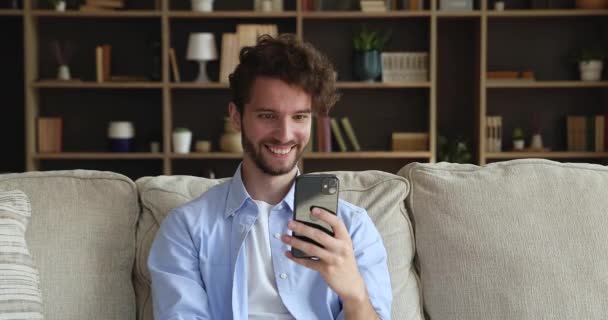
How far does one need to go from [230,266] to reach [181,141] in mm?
2998

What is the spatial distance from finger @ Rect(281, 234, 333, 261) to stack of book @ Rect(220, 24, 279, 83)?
129 inches

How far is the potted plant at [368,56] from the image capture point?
4.64m

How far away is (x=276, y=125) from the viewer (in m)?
1.69

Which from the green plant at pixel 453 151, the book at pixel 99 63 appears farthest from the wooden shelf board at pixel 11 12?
the green plant at pixel 453 151

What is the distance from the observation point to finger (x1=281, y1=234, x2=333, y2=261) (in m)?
1.41

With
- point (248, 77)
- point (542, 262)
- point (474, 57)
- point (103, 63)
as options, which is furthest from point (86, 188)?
point (474, 57)

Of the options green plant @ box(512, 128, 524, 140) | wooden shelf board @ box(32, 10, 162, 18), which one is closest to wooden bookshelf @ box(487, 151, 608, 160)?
green plant @ box(512, 128, 524, 140)

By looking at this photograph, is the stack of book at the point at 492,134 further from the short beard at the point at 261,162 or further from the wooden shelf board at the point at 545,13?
the short beard at the point at 261,162

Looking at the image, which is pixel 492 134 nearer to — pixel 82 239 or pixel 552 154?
pixel 552 154

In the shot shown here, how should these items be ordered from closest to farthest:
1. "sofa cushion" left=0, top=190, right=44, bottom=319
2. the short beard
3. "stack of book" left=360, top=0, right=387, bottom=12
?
"sofa cushion" left=0, top=190, right=44, bottom=319 → the short beard → "stack of book" left=360, top=0, right=387, bottom=12

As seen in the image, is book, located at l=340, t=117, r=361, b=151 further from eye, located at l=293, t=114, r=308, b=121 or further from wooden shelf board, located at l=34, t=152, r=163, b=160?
eye, located at l=293, t=114, r=308, b=121

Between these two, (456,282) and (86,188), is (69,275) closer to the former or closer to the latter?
(86,188)

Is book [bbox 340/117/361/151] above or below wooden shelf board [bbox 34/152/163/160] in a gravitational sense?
above

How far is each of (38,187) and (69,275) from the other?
0.24m
